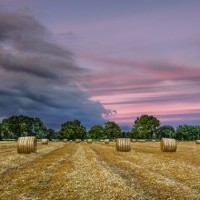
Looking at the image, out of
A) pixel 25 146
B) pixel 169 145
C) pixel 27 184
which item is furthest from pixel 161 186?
pixel 169 145

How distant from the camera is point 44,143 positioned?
3529 inches

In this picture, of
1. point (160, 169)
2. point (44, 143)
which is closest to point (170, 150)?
point (160, 169)

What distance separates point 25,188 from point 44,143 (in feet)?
235

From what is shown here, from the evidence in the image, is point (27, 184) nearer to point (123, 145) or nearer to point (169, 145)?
point (169, 145)

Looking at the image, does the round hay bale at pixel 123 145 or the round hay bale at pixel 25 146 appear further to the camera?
the round hay bale at pixel 123 145

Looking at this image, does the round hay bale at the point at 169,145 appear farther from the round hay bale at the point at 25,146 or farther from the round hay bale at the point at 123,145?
the round hay bale at the point at 25,146

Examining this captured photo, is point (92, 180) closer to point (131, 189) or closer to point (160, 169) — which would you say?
point (131, 189)

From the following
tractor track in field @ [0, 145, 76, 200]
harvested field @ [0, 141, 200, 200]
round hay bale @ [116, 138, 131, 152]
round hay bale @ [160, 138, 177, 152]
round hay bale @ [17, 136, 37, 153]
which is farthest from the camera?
round hay bale @ [116, 138, 131, 152]

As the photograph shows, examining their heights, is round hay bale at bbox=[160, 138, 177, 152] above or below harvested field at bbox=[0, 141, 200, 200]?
above

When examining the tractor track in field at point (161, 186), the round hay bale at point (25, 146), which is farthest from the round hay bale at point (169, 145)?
the tractor track in field at point (161, 186)

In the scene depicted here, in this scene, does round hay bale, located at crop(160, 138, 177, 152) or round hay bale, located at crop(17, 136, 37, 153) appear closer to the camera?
round hay bale, located at crop(17, 136, 37, 153)

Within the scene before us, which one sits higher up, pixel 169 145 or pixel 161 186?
pixel 169 145

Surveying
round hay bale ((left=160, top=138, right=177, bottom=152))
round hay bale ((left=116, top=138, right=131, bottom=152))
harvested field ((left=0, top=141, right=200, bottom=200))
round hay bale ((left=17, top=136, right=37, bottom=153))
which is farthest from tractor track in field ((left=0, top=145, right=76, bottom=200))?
round hay bale ((left=116, top=138, right=131, bottom=152))

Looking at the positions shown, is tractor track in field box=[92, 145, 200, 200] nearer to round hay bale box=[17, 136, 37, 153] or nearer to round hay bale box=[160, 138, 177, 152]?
round hay bale box=[17, 136, 37, 153]
